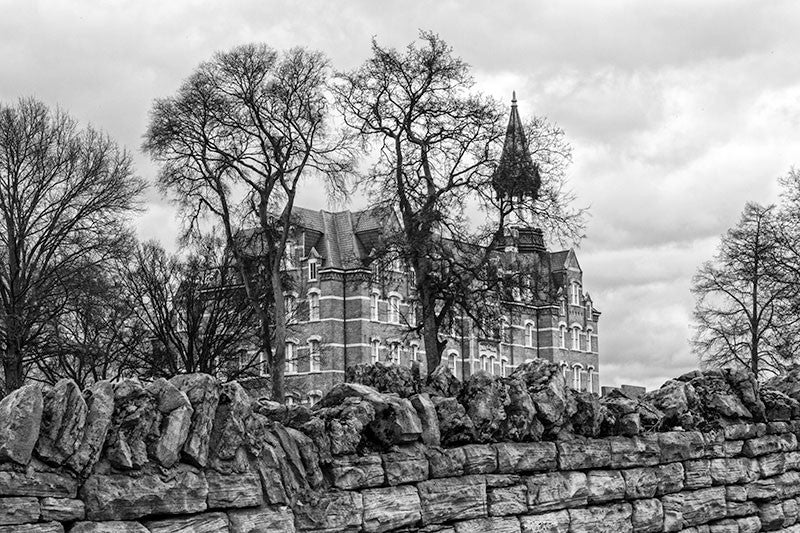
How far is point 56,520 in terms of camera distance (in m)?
7.31

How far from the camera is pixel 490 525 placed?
34.3 feet

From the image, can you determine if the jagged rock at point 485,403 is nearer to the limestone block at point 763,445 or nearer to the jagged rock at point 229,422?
the jagged rock at point 229,422

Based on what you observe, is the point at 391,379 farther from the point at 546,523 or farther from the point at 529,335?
the point at 529,335

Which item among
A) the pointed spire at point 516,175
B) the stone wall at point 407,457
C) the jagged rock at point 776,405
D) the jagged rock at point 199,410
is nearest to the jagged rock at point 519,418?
the stone wall at point 407,457

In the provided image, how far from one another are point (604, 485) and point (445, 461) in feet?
7.53

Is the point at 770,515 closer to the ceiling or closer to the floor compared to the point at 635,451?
closer to the floor

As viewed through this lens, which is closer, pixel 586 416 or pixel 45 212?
pixel 586 416

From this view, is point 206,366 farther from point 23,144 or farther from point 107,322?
point 23,144

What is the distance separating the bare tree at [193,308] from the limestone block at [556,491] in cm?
3120

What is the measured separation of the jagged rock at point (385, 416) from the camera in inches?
385

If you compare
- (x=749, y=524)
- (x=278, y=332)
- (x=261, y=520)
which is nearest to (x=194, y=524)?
(x=261, y=520)

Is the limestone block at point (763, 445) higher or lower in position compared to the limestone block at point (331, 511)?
higher

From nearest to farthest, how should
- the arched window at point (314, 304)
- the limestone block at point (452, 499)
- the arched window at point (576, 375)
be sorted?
the limestone block at point (452, 499), the arched window at point (314, 304), the arched window at point (576, 375)

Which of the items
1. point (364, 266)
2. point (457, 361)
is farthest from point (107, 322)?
point (457, 361)
